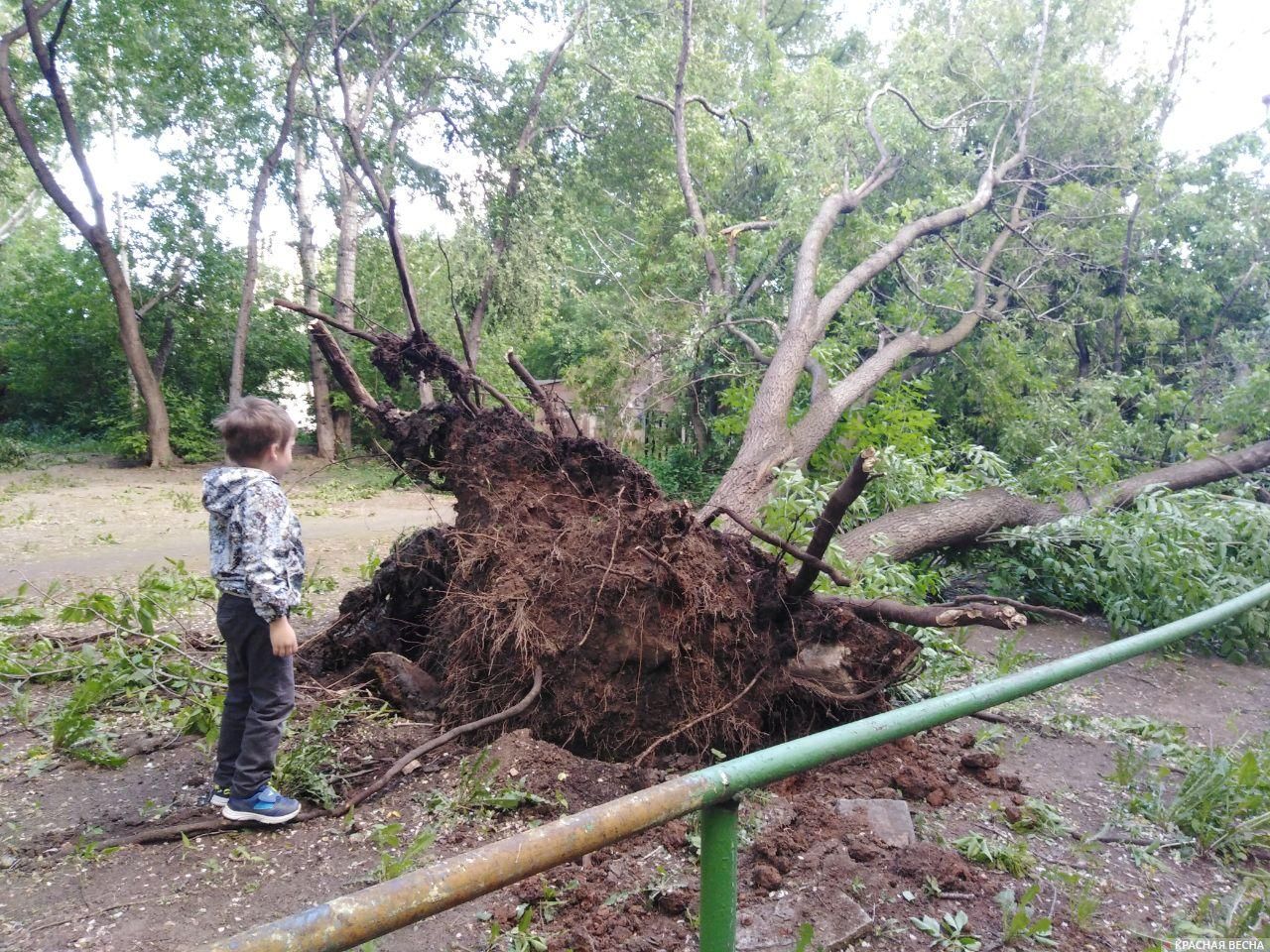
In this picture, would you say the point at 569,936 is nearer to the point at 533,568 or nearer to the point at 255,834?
the point at 255,834

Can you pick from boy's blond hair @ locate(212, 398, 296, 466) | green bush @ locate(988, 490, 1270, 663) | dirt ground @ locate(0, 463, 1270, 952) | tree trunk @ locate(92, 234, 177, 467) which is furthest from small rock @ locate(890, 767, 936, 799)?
tree trunk @ locate(92, 234, 177, 467)

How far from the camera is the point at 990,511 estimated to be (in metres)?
6.29

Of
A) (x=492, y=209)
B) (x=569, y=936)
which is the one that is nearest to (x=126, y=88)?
(x=492, y=209)

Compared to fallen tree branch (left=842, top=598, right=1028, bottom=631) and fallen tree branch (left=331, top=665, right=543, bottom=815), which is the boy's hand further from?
fallen tree branch (left=842, top=598, right=1028, bottom=631)

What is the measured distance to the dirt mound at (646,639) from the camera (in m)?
3.28

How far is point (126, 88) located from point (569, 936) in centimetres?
1792

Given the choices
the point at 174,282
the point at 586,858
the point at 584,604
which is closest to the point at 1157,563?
the point at 584,604

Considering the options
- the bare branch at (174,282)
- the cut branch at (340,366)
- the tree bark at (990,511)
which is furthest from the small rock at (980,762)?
the bare branch at (174,282)

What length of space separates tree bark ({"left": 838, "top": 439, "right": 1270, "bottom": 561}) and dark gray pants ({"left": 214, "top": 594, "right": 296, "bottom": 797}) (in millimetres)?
3663

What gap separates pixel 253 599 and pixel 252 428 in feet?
1.97

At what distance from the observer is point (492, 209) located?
15.2 m

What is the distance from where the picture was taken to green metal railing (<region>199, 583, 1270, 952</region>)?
2.70ft

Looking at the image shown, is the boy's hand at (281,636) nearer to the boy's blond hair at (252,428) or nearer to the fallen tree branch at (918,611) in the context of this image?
the boy's blond hair at (252,428)

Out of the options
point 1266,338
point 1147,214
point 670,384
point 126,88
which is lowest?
point 670,384
